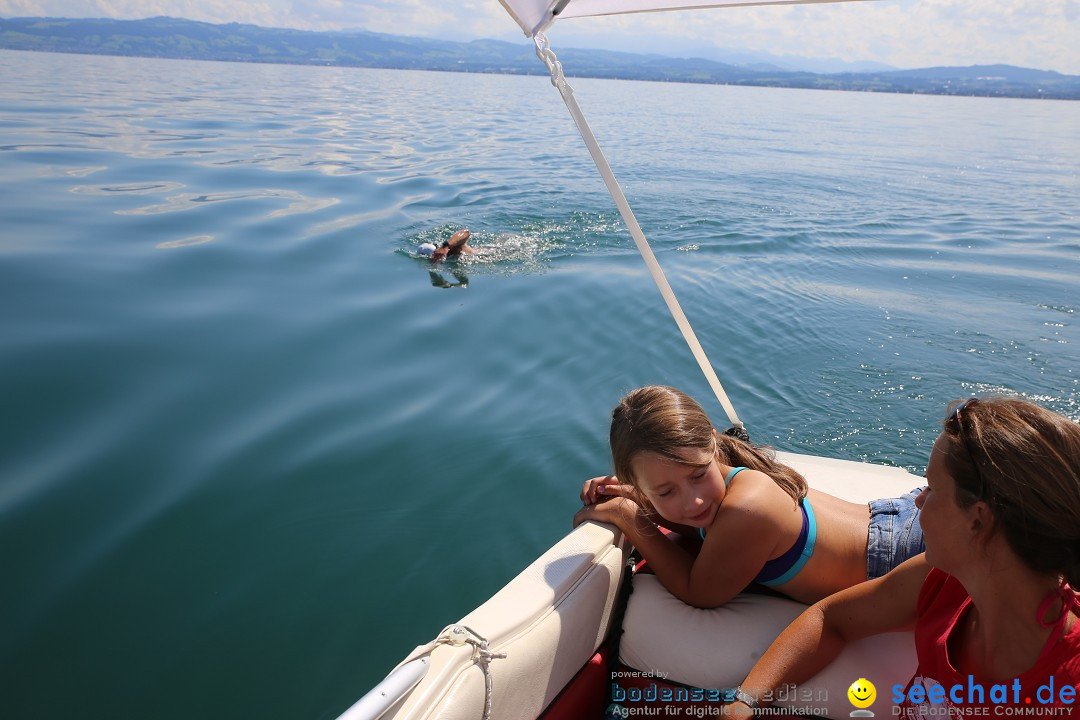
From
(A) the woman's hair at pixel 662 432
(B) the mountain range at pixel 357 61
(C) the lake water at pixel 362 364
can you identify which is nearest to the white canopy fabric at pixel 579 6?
(A) the woman's hair at pixel 662 432

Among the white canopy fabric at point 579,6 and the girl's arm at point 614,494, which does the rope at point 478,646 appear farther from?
the white canopy fabric at point 579,6

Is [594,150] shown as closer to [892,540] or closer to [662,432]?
[662,432]

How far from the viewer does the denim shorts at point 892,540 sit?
208 centimetres

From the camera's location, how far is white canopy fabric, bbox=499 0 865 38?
91.7 inches

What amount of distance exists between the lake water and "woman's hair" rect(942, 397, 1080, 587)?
204 centimetres

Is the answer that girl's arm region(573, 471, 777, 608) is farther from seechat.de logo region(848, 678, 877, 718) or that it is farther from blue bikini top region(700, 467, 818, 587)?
seechat.de logo region(848, 678, 877, 718)

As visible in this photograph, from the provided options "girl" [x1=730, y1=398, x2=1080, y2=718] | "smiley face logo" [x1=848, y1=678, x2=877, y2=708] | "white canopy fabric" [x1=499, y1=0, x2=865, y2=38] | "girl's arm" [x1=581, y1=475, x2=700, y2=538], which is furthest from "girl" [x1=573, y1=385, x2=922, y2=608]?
"white canopy fabric" [x1=499, y1=0, x2=865, y2=38]

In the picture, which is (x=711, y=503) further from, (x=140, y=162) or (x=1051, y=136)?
(x=1051, y=136)

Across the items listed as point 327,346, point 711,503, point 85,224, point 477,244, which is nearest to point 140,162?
point 85,224

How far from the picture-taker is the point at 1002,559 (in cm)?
142

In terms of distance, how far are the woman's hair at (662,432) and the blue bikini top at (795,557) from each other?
0.07m

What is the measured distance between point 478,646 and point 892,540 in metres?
1.16

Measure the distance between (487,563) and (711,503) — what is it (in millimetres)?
1506

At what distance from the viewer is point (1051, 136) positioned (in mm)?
22562
